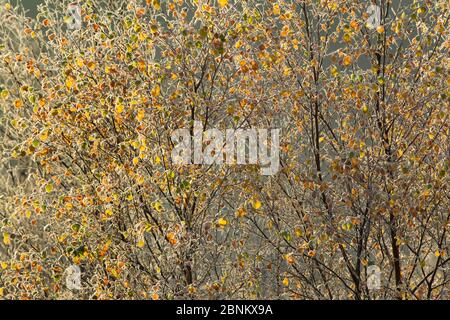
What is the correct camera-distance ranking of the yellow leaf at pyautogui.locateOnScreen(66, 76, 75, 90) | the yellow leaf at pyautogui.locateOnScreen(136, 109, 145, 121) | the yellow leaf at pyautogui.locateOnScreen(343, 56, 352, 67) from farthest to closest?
the yellow leaf at pyautogui.locateOnScreen(343, 56, 352, 67) < the yellow leaf at pyautogui.locateOnScreen(66, 76, 75, 90) < the yellow leaf at pyautogui.locateOnScreen(136, 109, 145, 121)

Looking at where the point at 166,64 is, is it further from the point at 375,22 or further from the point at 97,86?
the point at 375,22

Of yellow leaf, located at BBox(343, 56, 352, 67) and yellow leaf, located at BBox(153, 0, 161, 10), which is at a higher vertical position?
yellow leaf, located at BBox(153, 0, 161, 10)

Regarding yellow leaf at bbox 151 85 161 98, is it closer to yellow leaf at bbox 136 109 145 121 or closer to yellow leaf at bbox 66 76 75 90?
yellow leaf at bbox 136 109 145 121

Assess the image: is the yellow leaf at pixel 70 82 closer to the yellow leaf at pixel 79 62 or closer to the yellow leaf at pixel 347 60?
the yellow leaf at pixel 79 62

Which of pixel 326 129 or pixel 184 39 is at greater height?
pixel 184 39

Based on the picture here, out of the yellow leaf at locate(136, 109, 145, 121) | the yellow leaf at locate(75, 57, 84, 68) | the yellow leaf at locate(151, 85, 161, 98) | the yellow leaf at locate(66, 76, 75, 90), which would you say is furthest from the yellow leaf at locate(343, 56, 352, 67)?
the yellow leaf at locate(66, 76, 75, 90)

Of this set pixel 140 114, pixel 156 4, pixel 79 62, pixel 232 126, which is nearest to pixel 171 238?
pixel 140 114

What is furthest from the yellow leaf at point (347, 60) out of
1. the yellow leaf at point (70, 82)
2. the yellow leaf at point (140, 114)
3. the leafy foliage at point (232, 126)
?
the yellow leaf at point (70, 82)

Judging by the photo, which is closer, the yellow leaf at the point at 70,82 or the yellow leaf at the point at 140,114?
the yellow leaf at the point at 140,114

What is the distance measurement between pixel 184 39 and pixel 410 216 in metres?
3.22

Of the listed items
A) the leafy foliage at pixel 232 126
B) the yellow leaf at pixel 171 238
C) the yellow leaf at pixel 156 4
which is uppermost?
the yellow leaf at pixel 156 4
